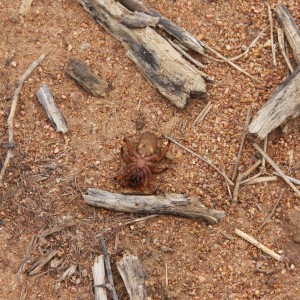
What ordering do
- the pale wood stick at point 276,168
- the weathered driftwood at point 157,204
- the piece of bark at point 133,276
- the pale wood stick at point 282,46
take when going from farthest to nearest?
the pale wood stick at point 282,46 → the pale wood stick at point 276,168 → the weathered driftwood at point 157,204 → the piece of bark at point 133,276

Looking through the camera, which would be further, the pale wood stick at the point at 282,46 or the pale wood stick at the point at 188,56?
the pale wood stick at the point at 188,56

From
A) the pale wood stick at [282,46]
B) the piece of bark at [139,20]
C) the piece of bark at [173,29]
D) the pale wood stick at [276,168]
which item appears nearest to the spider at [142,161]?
the pale wood stick at [276,168]

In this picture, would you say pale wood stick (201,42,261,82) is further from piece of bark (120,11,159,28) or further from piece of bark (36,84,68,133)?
piece of bark (36,84,68,133)

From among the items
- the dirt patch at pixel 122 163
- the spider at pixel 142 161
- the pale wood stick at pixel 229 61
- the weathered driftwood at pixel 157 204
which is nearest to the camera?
the dirt patch at pixel 122 163

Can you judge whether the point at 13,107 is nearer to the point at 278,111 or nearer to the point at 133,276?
the point at 133,276

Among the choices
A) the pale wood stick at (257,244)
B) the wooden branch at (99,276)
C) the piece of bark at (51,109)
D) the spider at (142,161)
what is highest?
the pale wood stick at (257,244)

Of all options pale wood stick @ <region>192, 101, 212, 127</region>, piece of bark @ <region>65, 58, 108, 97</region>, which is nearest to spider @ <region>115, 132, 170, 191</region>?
pale wood stick @ <region>192, 101, 212, 127</region>

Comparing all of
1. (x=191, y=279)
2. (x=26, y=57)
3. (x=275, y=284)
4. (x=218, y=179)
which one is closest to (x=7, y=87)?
(x=26, y=57)

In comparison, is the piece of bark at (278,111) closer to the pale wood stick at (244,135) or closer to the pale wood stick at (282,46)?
the pale wood stick at (244,135)

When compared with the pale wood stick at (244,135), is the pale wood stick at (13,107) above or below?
below
